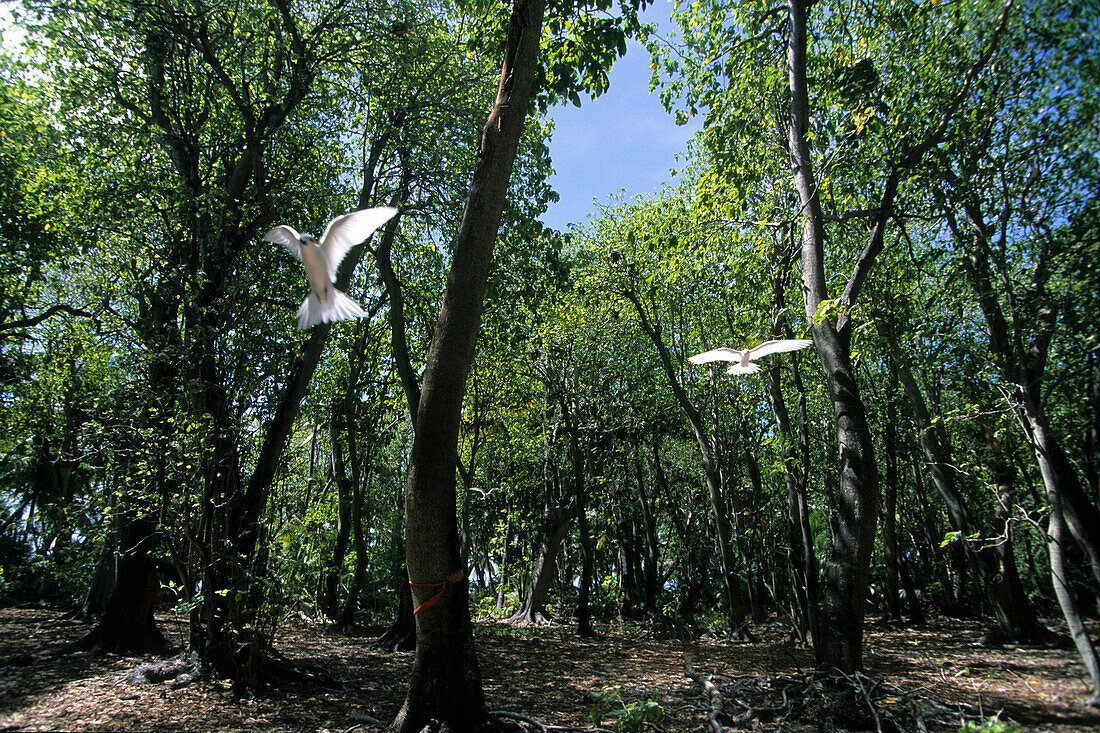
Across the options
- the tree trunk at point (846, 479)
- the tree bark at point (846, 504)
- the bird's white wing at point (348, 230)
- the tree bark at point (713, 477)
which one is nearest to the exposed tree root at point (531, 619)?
the tree bark at point (713, 477)

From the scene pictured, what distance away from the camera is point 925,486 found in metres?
17.0

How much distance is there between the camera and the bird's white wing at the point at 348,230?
329 centimetres

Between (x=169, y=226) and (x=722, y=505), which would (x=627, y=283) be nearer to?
(x=722, y=505)

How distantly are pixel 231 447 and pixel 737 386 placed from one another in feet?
30.8

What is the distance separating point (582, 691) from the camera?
640 centimetres

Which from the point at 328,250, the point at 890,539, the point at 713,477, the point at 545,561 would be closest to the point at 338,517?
the point at 545,561

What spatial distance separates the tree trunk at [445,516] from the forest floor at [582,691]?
1.03m

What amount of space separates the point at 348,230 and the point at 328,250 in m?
0.17

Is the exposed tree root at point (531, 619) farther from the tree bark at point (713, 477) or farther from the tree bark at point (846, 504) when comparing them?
the tree bark at point (846, 504)

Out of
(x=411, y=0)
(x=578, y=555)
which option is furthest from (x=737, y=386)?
(x=578, y=555)

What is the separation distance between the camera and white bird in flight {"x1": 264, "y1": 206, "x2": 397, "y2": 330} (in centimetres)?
326

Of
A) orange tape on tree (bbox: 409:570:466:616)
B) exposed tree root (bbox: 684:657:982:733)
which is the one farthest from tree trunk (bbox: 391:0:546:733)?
exposed tree root (bbox: 684:657:982:733)

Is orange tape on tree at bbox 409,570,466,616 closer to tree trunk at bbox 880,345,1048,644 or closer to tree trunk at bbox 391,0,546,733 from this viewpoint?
tree trunk at bbox 391,0,546,733

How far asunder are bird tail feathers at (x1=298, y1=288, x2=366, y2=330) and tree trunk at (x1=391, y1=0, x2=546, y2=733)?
2.02 ft
